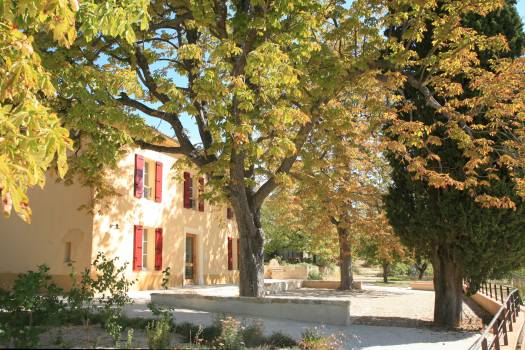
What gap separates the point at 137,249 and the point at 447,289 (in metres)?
11.4

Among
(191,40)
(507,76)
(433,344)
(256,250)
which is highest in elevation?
(191,40)

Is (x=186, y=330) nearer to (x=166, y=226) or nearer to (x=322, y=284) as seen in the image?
(x=166, y=226)

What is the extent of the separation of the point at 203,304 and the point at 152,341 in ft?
21.0

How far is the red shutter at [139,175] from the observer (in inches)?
744

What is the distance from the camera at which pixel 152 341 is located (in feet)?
21.5

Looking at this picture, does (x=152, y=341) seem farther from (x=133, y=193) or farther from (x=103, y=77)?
(x=133, y=193)

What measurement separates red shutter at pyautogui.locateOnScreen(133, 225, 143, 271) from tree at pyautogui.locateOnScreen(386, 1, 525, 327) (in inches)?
405

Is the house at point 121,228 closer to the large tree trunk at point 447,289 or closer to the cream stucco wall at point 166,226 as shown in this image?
the cream stucco wall at point 166,226

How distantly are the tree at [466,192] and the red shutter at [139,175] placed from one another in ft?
34.3

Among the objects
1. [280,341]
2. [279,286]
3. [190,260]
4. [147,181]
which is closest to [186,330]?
[280,341]

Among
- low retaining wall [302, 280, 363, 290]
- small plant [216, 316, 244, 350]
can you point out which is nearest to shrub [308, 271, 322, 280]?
low retaining wall [302, 280, 363, 290]

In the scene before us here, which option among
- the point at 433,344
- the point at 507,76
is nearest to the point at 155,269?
the point at 433,344

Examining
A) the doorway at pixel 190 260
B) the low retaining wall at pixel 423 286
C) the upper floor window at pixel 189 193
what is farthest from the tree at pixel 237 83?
the low retaining wall at pixel 423 286

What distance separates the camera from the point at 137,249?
730 inches
